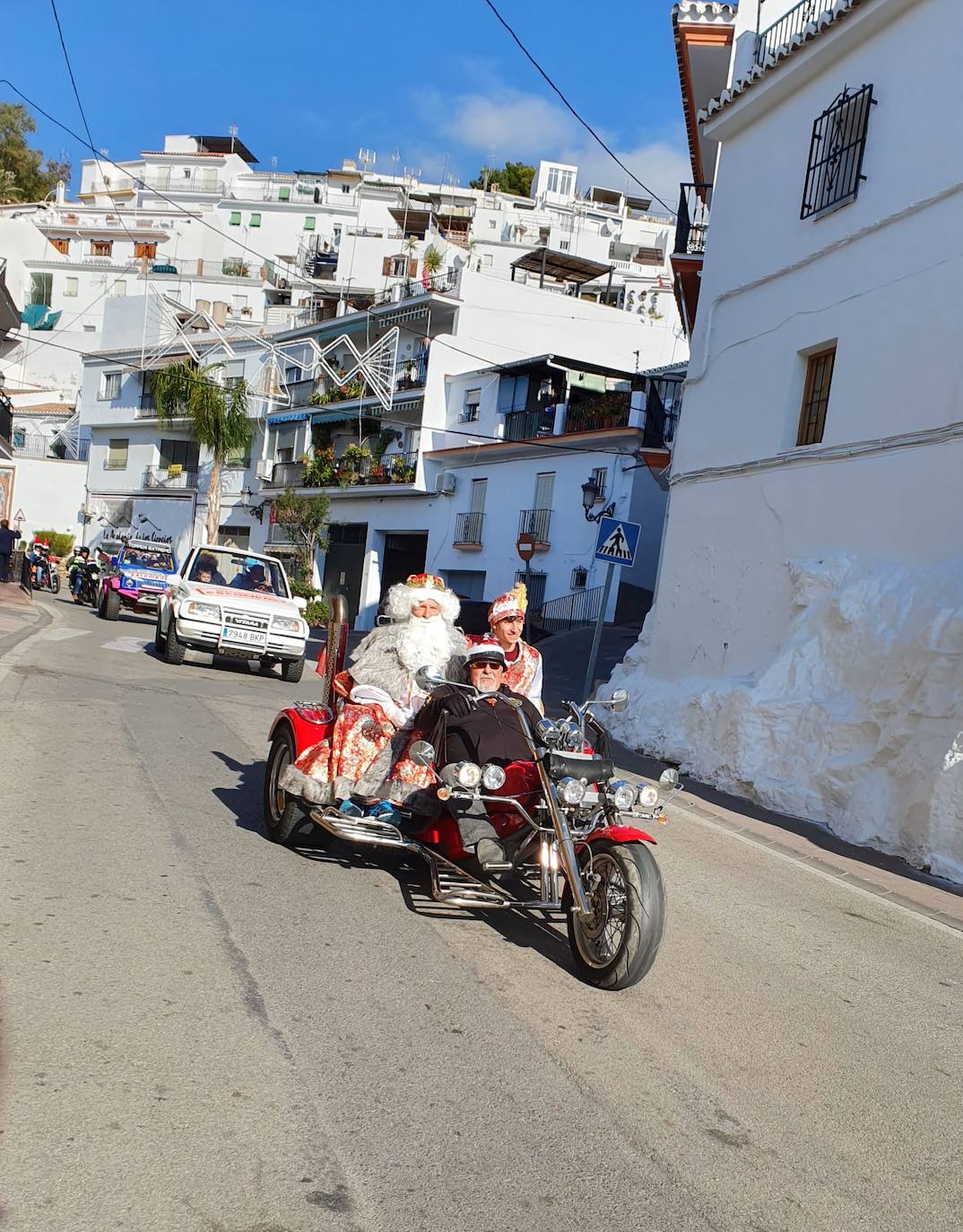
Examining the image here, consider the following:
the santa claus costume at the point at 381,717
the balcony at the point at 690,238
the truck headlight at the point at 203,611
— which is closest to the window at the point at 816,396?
the balcony at the point at 690,238

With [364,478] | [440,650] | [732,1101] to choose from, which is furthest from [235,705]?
[364,478]

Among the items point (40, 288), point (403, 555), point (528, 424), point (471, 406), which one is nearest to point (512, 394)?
point (528, 424)

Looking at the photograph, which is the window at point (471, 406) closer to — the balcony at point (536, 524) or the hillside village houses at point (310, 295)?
the hillside village houses at point (310, 295)

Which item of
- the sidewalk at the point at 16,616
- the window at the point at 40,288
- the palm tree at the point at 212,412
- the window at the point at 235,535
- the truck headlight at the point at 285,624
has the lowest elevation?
the sidewalk at the point at 16,616

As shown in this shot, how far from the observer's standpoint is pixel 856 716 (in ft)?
37.7

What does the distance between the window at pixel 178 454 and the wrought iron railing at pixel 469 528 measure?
22.0 meters

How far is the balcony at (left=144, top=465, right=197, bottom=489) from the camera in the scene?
2228 inches

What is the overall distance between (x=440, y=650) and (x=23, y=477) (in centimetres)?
5799

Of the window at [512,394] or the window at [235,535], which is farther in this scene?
the window at [235,535]

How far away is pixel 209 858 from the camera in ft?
20.9

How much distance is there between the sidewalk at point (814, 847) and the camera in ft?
27.8

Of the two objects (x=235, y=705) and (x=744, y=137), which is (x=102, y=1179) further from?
(x=744, y=137)

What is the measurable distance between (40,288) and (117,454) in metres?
20.8

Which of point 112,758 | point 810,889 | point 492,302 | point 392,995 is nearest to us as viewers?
point 392,995
